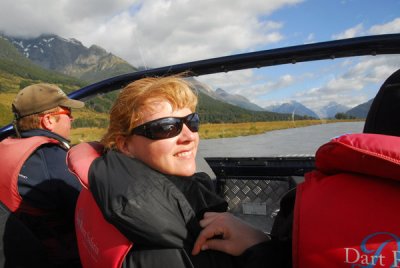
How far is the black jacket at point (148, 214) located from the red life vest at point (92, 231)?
2.2 inches

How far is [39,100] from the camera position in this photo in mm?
2949

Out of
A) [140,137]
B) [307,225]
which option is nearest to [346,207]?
[307,225]

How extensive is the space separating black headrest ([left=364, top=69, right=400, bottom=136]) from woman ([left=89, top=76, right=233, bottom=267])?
0.70 meters

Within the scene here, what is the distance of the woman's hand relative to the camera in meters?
1.30

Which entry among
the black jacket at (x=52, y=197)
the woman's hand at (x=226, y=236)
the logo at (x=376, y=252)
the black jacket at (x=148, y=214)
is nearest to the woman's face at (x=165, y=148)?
the black jacket at (x=148, y=214)

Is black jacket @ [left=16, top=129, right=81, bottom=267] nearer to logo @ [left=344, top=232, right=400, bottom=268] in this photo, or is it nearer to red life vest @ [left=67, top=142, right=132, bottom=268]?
red life vest @ [left=67, top=142, right=132, bottom=268]

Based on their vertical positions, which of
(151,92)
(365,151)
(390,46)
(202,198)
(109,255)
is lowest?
(109,255)

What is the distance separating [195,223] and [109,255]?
34 centimetres

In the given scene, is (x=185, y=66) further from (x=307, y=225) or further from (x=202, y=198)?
(x=307, y=225)

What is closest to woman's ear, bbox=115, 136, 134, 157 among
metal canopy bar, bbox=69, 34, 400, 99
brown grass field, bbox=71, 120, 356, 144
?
metal canopy bar, bbox=69, 34, 400, 99

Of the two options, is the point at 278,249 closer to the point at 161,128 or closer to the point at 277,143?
the point at 161,128

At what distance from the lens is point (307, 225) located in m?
0.95

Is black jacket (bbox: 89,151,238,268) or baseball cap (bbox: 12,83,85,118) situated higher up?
baseball cap (bbox: 12,83,85,118)

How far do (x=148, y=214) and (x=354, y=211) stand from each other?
649mm
